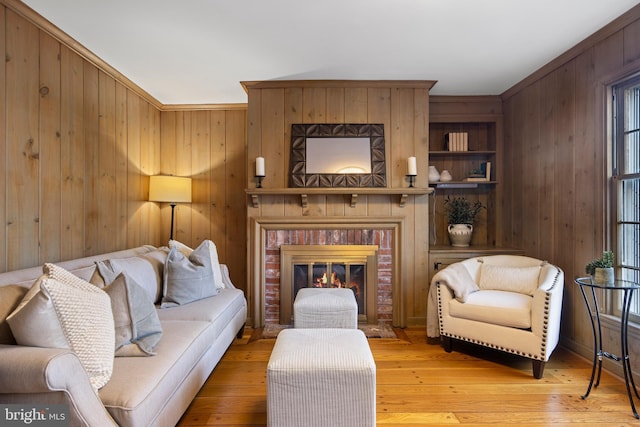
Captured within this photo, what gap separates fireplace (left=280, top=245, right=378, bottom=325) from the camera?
11.5 ft

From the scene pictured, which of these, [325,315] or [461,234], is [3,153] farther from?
[461,234]

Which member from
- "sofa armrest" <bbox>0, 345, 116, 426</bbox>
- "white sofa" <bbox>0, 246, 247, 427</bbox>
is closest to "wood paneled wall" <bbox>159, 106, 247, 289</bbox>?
"white sofa" <bbox>0, 246, 247, 427</bbox>

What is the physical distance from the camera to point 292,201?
352 centimetres

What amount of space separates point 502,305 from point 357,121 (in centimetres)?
210

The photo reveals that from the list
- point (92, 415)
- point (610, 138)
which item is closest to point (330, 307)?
point (92, 415)

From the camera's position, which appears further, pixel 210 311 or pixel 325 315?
pixel 325 315

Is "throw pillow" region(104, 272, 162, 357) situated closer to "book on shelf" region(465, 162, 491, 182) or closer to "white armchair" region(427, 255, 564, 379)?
"white armchair" region(427, 255, 564, 379)

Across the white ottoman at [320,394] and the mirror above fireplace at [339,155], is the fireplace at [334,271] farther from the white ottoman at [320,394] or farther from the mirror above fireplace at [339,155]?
the white ottoman at [320,394]

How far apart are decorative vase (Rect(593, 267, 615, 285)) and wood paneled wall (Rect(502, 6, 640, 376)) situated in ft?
1.64

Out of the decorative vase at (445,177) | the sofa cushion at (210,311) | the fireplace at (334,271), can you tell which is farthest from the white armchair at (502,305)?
the sofa cushion at (210,311)

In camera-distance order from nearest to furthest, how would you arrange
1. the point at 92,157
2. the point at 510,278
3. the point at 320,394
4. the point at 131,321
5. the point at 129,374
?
the point at 129,374
the point at 320,394
the point at 131,321
the point at 92,157
the point at 510,278

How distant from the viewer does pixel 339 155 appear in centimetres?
348

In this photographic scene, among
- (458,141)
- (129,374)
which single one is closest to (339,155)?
(458,141)

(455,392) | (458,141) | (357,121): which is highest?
(357,121)
